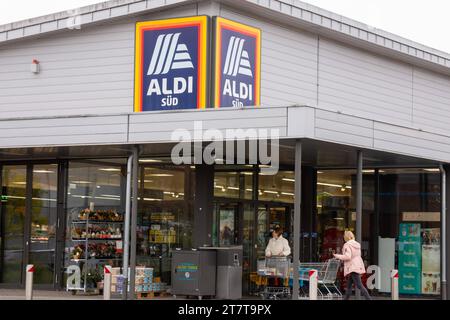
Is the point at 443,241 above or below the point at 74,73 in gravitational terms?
below

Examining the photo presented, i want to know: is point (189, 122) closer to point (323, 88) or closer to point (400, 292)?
point (323, 88)

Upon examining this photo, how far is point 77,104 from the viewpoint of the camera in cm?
2598

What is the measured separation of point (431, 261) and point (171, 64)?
9.33 meters

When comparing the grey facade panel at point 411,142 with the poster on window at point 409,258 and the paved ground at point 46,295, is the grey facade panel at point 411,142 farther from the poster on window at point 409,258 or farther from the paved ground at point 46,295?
the paved ground at point 46,295

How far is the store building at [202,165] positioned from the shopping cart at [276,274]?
1.43m

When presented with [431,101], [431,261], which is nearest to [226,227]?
[431,261]

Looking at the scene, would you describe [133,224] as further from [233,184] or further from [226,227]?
[233,184]

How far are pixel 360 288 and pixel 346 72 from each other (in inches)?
300

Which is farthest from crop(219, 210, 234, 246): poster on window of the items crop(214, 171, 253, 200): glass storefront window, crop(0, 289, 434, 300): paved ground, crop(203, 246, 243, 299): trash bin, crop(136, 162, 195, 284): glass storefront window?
crop(203, 246, 243, 299): trash bin

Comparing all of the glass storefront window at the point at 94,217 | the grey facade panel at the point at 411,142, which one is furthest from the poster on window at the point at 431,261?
the glass storefront window at the point at 94,217

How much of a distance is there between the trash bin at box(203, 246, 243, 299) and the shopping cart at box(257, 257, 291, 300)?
883 mm

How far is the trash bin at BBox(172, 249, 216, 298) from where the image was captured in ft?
73.9

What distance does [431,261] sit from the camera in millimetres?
27156

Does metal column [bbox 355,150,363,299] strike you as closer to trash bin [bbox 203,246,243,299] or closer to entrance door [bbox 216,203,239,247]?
trash bin [bbox 203,246,243,299]
